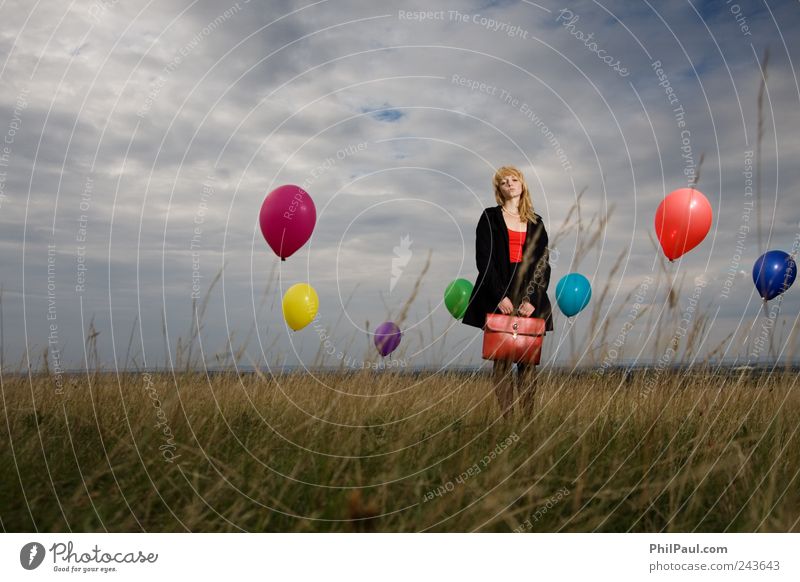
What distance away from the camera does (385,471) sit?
2.93 meters

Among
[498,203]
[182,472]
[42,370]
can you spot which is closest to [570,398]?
[498,203]

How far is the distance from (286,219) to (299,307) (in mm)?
3166

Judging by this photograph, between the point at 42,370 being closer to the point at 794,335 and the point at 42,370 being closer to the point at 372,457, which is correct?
the point at 372,457

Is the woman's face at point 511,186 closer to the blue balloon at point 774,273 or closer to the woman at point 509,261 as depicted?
the woman at point 509,261

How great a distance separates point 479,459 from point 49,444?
97.1 inches

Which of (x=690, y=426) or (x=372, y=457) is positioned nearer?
(x=372, y=457)

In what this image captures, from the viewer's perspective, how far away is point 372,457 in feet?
9.94

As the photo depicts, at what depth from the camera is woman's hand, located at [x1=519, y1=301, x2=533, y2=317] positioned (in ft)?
16.3

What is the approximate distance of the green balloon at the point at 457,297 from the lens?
11133 mm

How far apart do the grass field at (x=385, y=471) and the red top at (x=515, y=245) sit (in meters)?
1.65

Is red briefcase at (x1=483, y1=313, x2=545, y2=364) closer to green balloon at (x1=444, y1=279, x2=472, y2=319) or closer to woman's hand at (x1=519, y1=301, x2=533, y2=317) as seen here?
woman's hand at (x1=519, y1=301, x2=533, y2=317)
